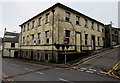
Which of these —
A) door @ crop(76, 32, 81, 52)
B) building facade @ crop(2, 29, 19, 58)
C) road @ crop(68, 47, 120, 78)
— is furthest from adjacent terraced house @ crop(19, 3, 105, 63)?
building facade @ crop(2, 29, 19, 58)

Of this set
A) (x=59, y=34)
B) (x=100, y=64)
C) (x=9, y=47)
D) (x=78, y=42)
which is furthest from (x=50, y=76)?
(x=9, y=47)

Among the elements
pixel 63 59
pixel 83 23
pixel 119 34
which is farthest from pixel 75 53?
pixel 119 34

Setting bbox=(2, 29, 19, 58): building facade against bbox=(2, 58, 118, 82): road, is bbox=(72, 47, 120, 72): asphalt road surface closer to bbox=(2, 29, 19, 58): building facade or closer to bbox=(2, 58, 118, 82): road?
bbox=(2, 58, 118, 82): road

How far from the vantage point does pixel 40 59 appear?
16562 mm

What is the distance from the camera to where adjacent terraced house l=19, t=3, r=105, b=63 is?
13969 millimetres

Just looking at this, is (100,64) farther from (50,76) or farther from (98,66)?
(50,76)

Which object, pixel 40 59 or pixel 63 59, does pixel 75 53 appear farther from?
pixel 40 59

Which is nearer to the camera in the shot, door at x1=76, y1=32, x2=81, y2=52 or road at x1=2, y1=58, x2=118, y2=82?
road at x1=2, y1=58, x2=118, y2=82

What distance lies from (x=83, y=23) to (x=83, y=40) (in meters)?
3.30

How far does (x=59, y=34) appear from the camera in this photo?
13836 millimetres

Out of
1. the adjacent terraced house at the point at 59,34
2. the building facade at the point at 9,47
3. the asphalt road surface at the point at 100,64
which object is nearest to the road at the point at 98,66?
the asphalt road surface at the point at 100,64

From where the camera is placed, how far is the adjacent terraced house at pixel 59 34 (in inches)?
550

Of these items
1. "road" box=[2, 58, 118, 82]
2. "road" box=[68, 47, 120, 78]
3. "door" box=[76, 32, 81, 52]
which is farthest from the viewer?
"door" box=[76, 32, 81, 52]

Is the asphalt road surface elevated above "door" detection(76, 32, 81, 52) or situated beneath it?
situated beneath
